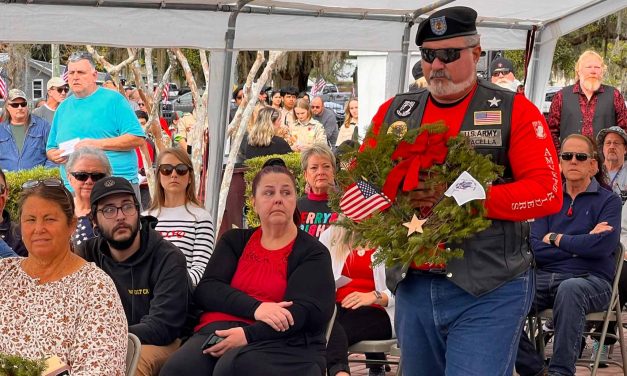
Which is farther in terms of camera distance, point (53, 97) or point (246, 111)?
point (53, 97)

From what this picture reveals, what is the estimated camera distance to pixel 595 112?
9938 millimetres

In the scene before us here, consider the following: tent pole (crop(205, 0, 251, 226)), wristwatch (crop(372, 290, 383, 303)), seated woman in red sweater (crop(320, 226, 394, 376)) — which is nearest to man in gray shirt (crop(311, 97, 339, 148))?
tent pole (crop(205, 0, 251, 226))

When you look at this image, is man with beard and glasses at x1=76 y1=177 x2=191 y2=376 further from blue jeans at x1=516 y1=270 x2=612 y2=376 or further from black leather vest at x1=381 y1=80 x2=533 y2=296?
blue jeans at x1=516 y1=270 x2=612 y2=376

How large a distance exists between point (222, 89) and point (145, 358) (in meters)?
3.33

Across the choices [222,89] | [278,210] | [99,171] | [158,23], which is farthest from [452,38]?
[222,89]

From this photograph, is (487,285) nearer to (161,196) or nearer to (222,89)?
(161,196)

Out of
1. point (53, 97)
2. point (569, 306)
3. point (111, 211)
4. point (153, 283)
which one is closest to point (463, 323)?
point (153, 283)

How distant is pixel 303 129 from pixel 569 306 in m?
9.43

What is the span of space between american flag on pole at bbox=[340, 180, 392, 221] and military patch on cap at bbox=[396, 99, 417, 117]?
12.8 inches

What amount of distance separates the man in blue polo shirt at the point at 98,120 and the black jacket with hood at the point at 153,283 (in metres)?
2.66

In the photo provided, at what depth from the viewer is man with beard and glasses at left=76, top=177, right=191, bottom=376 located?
17.3ft

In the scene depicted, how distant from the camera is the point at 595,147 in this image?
6.84 m

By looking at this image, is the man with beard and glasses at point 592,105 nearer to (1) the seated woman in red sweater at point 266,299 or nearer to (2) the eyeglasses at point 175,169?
(2) the eyeglasses at point 175,169

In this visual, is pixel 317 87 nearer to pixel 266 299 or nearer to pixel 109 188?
pixel 109 188
